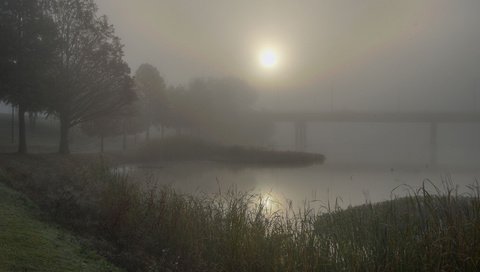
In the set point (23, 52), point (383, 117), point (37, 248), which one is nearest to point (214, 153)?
point (23, 52)

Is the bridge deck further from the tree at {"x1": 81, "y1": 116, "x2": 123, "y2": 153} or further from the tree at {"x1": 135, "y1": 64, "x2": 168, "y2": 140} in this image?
the tree at {"x1": 81, "y1": 116, "x2": 123, "y2": 153}

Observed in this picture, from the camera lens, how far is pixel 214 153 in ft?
181

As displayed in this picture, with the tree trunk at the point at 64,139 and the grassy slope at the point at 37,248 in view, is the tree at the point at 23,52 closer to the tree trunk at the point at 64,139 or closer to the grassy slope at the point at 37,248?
the tree trunk at the point at 64,139

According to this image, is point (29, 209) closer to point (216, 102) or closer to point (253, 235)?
point (253, 235)

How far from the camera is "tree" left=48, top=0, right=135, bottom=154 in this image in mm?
33250

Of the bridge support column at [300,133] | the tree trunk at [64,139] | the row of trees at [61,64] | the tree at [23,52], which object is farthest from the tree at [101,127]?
the bridge support column at [300,133]

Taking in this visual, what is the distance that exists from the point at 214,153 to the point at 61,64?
84.9 feet

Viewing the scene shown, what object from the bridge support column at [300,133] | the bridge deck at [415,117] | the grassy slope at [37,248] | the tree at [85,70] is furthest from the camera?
the bridge support column at [300,133]

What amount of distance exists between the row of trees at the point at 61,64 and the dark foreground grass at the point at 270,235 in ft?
45.6

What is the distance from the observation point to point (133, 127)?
174ft

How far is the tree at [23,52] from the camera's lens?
25.0 metres

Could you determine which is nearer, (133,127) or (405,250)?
(405,250)

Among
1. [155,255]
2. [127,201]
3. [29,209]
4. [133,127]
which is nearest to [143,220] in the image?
[127,201]

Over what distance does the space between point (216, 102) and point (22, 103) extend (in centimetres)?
4804
